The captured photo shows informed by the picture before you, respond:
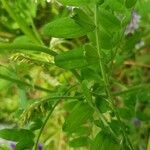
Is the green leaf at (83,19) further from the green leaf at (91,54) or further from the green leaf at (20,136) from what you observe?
the green leaf at (20,136)

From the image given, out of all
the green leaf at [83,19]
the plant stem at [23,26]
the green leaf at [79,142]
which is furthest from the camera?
the plant stem at [23,26]

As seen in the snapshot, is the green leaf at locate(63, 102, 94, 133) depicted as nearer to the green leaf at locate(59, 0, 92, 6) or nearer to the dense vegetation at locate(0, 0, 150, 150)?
the dense vegetation at locate(0, 0, 150, 150)

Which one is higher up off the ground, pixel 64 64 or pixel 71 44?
pixel 64 64

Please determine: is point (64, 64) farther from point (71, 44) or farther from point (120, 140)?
point (71, 44)

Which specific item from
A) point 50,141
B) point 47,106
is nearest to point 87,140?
point 47,106

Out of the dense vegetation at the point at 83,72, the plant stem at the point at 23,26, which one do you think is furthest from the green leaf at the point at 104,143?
the plant stem at the point at 23,26
